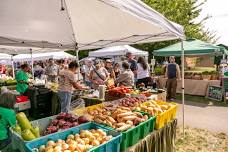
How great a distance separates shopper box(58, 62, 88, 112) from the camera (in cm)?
572

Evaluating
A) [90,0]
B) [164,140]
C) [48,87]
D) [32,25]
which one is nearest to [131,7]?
[90,0]

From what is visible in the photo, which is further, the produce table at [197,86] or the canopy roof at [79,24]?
the produce table at [197,86]

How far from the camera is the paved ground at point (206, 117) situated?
695cm

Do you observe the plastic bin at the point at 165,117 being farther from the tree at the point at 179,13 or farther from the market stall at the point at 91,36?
the tree at the point at 179,13

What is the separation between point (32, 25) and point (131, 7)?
11.4 feet

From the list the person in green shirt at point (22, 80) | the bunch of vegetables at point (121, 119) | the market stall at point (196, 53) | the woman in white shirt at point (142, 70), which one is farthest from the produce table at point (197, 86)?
the bunch of vegetables at point (121, 119)

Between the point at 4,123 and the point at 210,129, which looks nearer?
the point at 4,123

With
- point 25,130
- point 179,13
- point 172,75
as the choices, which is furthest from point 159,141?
point 179,13

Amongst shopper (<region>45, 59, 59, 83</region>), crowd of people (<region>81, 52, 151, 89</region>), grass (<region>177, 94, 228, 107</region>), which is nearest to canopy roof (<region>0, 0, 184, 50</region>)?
crowd of people (<region>81, 52, 151, 89</region>)

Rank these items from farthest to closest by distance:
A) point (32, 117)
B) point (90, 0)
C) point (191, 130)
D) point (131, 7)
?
point (32, 117) < point (191, 130) < point (90, 0) < point (131, 7)

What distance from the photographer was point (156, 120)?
373 centimetres

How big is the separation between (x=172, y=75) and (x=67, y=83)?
19.5ft

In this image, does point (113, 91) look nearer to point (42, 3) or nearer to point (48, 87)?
point (42, 3)

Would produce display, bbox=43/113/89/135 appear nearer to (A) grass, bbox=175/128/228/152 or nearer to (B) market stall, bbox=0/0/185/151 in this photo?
(B) market stall, bbox=0/0/185/151
